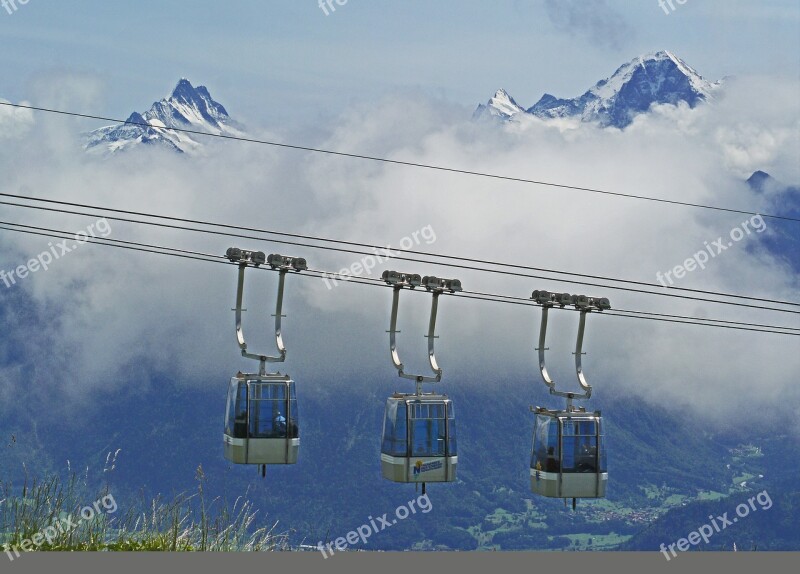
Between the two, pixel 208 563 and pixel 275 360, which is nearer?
pixel 208 563

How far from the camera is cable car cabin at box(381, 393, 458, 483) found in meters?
26.0

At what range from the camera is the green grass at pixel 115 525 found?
79.7ft

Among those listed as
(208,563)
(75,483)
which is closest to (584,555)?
(208,563)

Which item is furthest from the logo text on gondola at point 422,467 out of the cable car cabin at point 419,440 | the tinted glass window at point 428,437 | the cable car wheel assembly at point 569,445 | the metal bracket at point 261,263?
the metal bracket at point 261,263

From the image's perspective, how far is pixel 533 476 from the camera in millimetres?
27109

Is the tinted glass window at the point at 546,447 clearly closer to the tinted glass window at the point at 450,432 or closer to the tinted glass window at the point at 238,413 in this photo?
the tinted glass window at the point at 450,432

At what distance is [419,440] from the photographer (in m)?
26.1

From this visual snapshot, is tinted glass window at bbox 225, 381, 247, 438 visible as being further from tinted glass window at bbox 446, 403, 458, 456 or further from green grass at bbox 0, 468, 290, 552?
tinted glass window at bbox 446, 403, 458, 456

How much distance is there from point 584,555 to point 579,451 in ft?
8.23

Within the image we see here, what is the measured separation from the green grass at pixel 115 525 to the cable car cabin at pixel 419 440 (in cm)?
297

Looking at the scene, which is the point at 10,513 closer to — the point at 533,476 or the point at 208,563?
the point at 208,563

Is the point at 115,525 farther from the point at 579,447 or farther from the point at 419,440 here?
the point at 579,447

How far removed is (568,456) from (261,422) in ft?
21.7

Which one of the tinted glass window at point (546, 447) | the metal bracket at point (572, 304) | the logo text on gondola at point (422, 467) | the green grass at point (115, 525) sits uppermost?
the metal bracket at point (572, 304)
